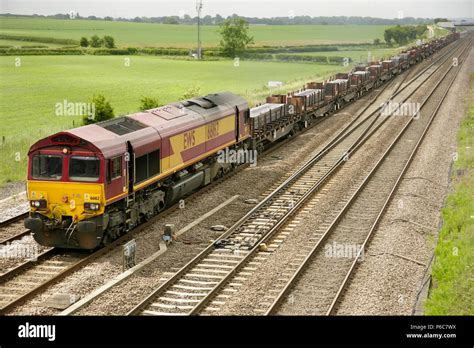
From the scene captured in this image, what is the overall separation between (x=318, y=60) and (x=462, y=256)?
99.8 meters

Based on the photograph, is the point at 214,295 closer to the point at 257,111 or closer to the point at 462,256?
the point at 462,256

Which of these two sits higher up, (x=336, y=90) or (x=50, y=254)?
(x=336, y=90)

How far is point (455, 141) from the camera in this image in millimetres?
38969

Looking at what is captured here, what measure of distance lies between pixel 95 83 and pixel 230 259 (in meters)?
57.7

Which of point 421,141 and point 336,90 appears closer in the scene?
point 421,141

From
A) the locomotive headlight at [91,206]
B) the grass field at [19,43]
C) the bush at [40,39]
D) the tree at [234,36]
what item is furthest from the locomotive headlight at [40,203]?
the tree at [234,36]

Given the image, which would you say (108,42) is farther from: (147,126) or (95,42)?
(147,126)

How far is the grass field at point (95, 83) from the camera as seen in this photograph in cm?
4453

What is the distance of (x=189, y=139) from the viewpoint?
24.7 m

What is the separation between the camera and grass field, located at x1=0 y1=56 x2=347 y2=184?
44.5 m

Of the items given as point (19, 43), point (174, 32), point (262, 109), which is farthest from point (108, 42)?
point (262, 109)

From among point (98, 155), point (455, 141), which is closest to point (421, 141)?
point (455, 141)

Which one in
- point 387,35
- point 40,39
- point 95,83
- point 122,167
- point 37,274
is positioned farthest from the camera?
point 387,35

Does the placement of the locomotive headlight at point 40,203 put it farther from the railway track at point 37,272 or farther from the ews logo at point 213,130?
the ews logo at point 213,130
